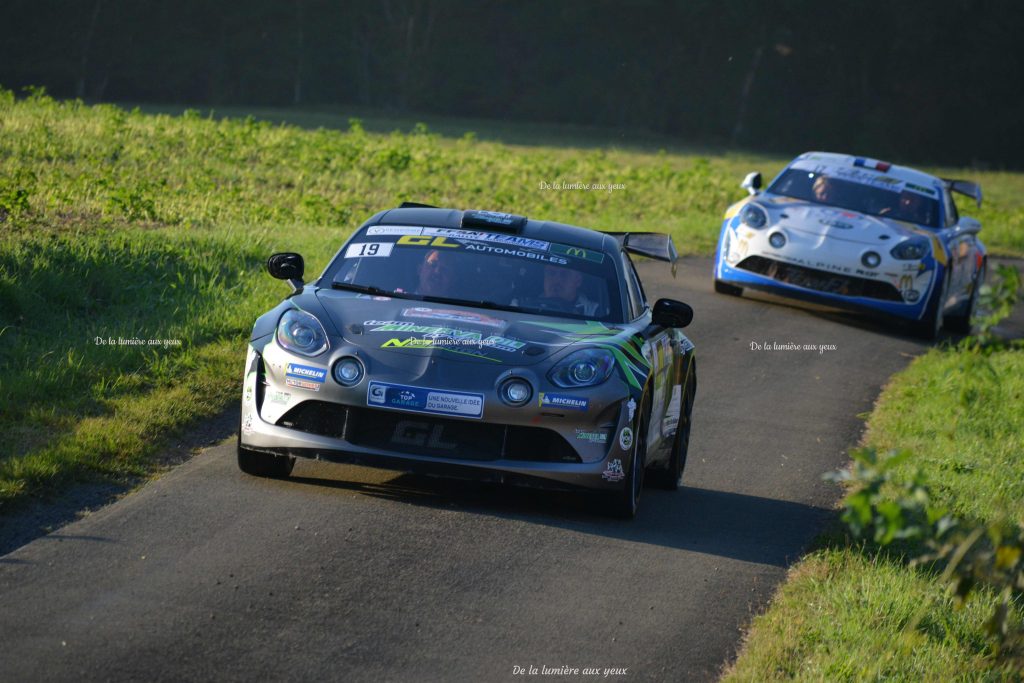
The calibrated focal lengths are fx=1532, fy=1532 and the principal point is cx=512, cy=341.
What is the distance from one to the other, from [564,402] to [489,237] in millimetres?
1715

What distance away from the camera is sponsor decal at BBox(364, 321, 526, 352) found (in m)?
7.35

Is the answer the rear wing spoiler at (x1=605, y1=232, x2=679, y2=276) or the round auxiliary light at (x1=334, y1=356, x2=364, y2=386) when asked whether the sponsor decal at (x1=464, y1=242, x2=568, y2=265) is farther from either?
the round auxiliary light at (x1=334, y1=356, x2=364, y2=386)

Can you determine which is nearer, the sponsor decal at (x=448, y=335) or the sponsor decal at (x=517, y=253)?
the sponsor decal at (x=448, y=335)

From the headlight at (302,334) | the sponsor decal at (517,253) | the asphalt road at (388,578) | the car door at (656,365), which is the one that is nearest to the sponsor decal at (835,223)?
the asphalt road at (388,578)

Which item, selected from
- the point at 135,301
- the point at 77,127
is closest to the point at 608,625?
the point at 135,301

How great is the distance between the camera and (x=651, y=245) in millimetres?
8914

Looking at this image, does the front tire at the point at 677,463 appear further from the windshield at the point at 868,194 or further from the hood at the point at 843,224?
the windshield at the point at 868,194

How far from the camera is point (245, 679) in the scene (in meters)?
4.95

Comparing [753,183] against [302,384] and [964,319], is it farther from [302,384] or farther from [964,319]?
[302,384]

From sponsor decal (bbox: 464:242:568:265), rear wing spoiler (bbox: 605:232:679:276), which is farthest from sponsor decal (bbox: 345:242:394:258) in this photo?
rear wing spoiler (bbox: 605:232:679:276)

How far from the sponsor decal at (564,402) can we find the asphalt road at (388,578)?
62 cm

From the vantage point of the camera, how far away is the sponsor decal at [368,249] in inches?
333

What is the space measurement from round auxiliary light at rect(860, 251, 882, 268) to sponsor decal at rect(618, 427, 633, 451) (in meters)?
9.63

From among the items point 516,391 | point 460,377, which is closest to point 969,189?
point 516,391
